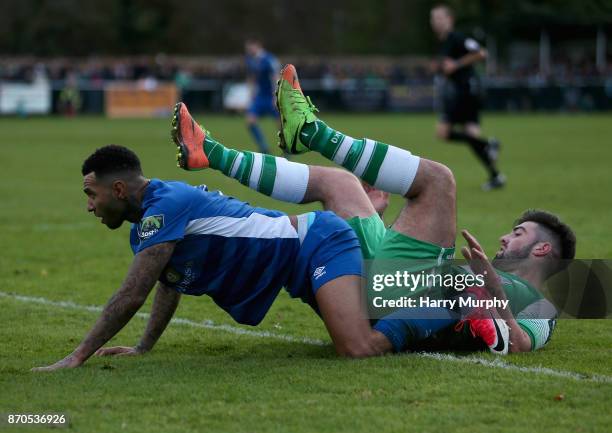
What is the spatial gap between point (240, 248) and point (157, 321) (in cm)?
71

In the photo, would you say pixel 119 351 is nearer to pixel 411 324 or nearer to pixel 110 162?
pixel 110 162

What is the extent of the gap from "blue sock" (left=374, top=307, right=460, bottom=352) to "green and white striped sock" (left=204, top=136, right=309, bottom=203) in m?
0.96

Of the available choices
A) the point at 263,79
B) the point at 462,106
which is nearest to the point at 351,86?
the point at 263,79

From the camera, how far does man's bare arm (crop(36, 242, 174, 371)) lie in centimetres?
560

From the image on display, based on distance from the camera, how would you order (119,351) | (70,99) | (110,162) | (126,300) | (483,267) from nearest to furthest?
1. (126,300)
2. (110,162)
3. (483,267)
4. (119,351)
5. (70,99)

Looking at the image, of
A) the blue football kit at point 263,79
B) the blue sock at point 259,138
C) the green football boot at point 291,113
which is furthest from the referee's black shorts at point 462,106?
the green football boot at point 291,113

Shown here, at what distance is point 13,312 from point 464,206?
7382 mm

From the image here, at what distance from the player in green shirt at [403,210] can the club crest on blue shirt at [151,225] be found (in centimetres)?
72

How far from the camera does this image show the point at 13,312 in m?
7.55

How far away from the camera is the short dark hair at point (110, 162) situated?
18.8 feet

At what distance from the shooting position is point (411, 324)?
5.98m

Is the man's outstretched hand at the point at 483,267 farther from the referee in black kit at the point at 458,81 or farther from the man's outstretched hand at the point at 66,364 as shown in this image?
the referee in black kit at the point at 458,81

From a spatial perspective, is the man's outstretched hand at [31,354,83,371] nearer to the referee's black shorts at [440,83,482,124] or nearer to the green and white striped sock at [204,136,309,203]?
the green and white striped sock at [204,136,309,203]

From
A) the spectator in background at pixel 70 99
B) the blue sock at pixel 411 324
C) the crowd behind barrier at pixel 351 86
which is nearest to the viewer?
the blue sock at pixel 411 324
